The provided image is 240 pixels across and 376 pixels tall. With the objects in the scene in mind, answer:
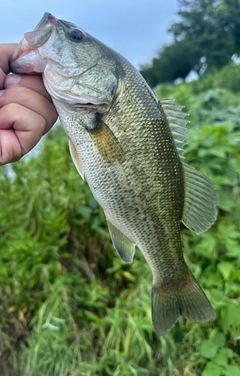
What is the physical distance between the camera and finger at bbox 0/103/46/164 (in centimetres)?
105

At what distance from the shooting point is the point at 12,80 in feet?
3.51

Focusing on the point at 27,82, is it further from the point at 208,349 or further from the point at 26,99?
the point at 208,349

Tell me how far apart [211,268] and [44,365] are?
110cm

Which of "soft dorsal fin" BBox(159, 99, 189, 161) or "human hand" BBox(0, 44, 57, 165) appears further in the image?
"soft dorsal fin" BBox(159, 99, 189, 161)

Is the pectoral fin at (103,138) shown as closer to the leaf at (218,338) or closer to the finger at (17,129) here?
the finger at (17,129)

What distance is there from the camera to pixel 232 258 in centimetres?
221

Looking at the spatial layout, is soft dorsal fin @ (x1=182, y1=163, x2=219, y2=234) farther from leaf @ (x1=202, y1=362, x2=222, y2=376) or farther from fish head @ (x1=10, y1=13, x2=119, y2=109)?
leaf @ (x1=202, y1=362, x2=222, y2=376)

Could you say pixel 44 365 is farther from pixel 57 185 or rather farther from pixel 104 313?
pixel 57 185

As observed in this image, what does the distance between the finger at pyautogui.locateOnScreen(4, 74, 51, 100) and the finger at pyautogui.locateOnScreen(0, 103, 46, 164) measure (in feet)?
0.22

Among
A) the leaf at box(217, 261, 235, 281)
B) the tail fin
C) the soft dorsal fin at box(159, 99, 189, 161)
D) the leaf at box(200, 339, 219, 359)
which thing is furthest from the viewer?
the leaf at box(217, 261, 235, 281)

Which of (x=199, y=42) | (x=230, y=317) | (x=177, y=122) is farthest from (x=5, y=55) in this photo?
(x=199, y=42)

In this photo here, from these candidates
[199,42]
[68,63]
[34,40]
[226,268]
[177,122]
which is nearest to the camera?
[34,40]

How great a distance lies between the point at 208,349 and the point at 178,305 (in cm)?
60

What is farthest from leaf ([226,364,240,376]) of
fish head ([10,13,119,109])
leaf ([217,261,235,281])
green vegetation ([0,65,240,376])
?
fish head ([10,13,119,109])
